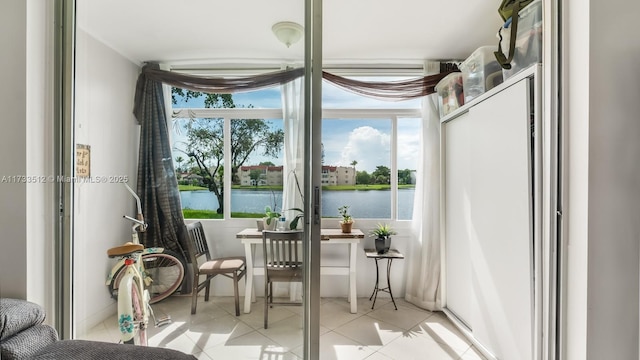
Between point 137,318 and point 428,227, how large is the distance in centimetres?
241

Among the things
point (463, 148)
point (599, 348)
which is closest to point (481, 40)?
point (463, 148)

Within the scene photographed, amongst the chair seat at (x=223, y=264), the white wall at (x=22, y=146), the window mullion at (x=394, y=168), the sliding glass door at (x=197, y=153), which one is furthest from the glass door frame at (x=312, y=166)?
the window mullion at (x=394, y=168)

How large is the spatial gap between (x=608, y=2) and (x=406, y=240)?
89.7 inches

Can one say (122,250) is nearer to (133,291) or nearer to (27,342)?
Result: (133,291)

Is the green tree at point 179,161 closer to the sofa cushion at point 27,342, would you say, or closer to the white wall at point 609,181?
the sofa cushion at point 27,342

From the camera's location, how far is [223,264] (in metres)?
1.44

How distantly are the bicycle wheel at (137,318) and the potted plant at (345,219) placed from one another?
→ 1756 mm

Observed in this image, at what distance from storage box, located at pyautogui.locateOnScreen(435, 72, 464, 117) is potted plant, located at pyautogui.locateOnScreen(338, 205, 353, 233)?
1.36 meters

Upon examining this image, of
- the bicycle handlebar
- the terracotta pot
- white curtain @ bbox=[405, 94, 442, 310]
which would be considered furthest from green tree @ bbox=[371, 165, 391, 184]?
the bicycle handlebar

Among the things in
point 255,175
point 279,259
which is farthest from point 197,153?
point 279,259

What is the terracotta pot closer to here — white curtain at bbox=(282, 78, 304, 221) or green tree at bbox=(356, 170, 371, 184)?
green tree at bbox=(356, 170, 371, 184)

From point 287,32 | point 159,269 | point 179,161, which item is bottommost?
point 159,269

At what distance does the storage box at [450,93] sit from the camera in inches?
88.8

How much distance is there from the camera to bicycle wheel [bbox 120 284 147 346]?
135cm
